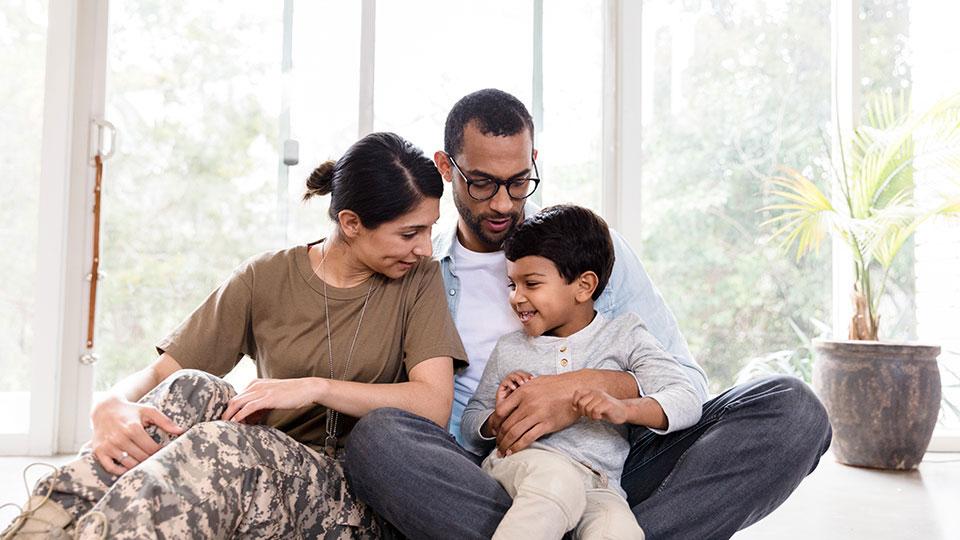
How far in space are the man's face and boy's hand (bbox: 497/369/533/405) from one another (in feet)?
1.11

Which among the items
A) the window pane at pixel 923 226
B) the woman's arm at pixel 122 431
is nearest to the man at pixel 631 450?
the woman's arm at pixel 122 431

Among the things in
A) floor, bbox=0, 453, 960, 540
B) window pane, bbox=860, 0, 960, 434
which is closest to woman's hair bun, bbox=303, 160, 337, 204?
floor, bbox=0, 453, 960, 540

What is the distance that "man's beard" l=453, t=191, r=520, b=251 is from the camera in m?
1.98

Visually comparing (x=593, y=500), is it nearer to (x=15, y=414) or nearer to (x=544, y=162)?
(x=544, y=162)

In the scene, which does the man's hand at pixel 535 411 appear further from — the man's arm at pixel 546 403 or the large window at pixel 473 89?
the large window at pixel 473 89

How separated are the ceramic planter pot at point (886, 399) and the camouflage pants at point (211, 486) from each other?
226 centimetres

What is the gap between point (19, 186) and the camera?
3.32 metres

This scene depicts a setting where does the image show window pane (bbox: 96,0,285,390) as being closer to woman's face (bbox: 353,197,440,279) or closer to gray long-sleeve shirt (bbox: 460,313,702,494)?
woman's face (bbox: 353,197,440,279)

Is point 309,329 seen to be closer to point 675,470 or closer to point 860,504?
point 675,470

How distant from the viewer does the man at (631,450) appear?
152 cm

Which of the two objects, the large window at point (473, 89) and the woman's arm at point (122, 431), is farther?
the large window at point (473, 89)

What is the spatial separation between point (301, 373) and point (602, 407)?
2.01 feet

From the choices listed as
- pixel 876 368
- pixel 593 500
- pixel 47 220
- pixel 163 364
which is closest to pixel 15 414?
pixel 47 220

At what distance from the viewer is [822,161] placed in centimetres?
391
